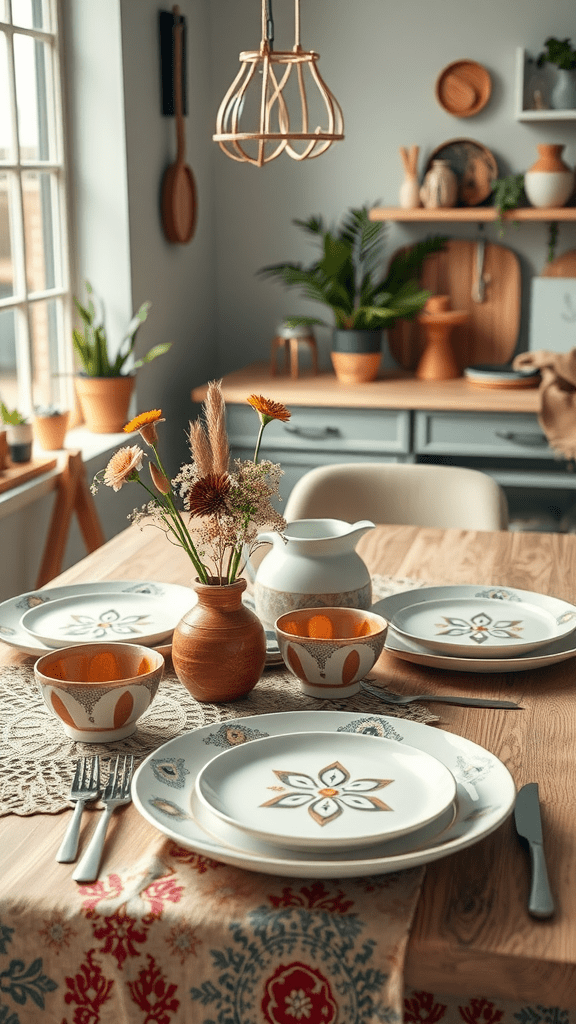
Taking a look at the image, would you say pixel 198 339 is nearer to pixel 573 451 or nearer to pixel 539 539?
pixel 573 451

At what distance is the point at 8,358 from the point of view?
2730 mm

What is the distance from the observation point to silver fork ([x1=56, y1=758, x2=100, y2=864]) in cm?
86

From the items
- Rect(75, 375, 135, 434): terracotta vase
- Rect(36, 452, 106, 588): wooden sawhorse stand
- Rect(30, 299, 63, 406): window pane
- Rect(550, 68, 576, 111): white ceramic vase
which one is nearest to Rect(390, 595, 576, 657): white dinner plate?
Rect(36, 452, 106, 588): wooden sawhorse stand

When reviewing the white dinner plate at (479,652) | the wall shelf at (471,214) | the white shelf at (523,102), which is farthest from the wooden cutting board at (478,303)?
the white dinner plate at (479,652)

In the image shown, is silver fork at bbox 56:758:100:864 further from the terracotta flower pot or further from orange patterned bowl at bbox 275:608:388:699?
the terracotta flower pot

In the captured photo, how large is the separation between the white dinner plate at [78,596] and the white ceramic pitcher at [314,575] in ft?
0.50

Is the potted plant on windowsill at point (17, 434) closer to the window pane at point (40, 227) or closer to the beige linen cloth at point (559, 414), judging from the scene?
the window pane at point (40, 227)

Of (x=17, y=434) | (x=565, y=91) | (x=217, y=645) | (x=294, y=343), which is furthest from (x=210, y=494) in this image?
(x=565, y=91)

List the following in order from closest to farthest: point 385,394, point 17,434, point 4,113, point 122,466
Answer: point 122,466 < point 17,434 < point 4,113 < point 385,394

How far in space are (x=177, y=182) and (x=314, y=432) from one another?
0.85m

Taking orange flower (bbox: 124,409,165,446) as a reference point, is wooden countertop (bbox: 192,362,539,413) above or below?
below

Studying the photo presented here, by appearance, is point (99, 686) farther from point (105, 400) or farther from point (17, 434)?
point (105, 400)

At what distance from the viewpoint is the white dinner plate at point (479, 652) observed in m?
1.24

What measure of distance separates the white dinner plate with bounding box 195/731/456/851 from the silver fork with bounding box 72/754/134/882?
9cm
